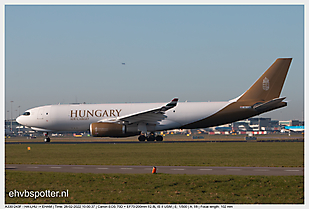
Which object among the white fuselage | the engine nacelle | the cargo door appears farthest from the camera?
the cargo door

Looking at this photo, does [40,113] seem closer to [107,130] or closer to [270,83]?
[107,130]

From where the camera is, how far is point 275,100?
42.3 metres

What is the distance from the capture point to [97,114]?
47.6 metres

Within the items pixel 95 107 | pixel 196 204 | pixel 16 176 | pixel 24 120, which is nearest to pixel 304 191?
pixel 196 204

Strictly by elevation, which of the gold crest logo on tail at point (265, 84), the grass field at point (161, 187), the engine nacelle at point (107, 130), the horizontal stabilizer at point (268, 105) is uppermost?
the gold crest logo on tail at point (265, 84)

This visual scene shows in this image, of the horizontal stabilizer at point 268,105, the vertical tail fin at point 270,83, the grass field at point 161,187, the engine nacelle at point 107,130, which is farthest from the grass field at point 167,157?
the vertical tail fin at point 270,83

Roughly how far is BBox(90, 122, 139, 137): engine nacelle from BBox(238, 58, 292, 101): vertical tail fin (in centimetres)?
1490

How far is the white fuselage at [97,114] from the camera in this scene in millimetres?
45625

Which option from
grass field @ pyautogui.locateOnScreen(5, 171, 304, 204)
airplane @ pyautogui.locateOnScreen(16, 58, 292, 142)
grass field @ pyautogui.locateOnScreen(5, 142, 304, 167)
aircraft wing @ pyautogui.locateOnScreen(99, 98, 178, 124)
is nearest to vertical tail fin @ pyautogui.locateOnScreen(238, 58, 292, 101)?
airplane @ pyautogui.locateOnScreen(16, 58, 292, 142)

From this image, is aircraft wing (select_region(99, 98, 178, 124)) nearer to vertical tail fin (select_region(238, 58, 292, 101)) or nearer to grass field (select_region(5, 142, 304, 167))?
grass field (select_region(5, 142, 304, 167))

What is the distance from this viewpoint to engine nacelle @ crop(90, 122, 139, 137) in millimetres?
43031

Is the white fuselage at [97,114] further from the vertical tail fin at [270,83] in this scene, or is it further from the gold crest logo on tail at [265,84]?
the gold crest logo on tail at [265,84]

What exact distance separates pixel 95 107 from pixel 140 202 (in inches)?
1419

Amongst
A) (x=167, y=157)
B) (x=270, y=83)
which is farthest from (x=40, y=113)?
(x=270, y=83)
